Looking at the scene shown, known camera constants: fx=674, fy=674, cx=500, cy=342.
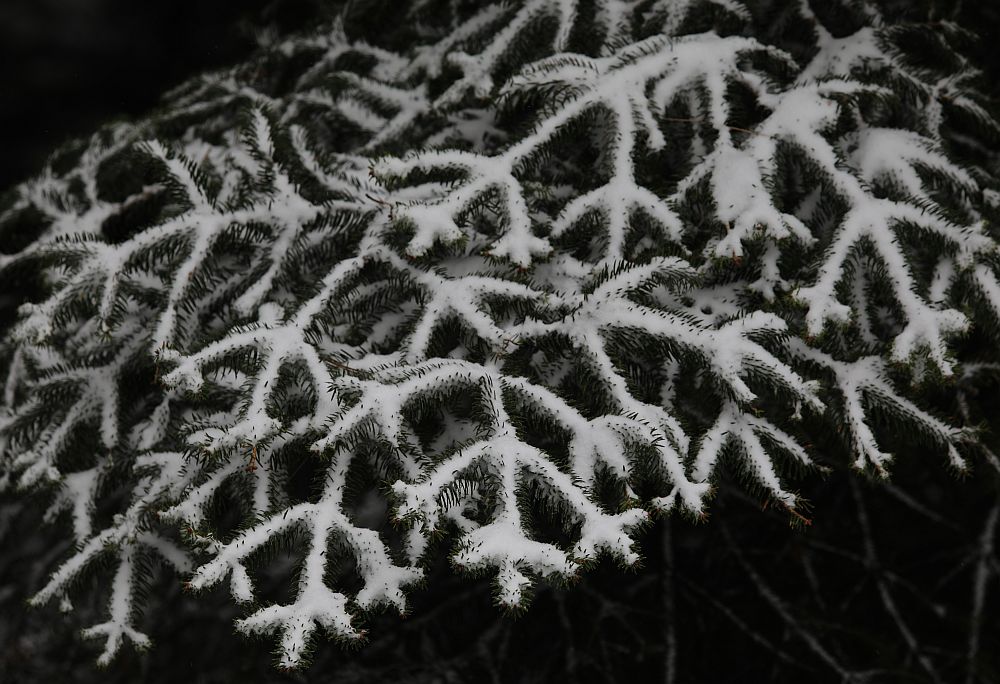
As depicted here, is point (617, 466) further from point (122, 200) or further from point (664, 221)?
point (122, 200)

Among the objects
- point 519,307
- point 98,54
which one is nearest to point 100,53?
point 98,54

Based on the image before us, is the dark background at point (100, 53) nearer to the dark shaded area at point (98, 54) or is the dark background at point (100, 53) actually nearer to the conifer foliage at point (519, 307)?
the dark shaded area at point (98, 54)

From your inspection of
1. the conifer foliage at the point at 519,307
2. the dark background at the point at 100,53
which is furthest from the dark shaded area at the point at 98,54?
the conifer foliage at the point at 519,307

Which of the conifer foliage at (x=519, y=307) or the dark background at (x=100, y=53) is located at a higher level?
the dark background at (x=100, y=53)

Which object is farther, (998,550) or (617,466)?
(998,550)

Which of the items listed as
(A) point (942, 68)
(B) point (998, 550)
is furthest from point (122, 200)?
(B) point (998, 550)

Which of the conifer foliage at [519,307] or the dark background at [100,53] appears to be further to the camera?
the dark background at [100,53]

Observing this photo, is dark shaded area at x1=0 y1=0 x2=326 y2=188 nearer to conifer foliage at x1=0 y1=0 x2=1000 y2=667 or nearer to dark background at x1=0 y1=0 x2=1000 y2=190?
dark background at x1=0 y1=0 x2=1000 y2=190

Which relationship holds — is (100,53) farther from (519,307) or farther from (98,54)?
(519,307)
